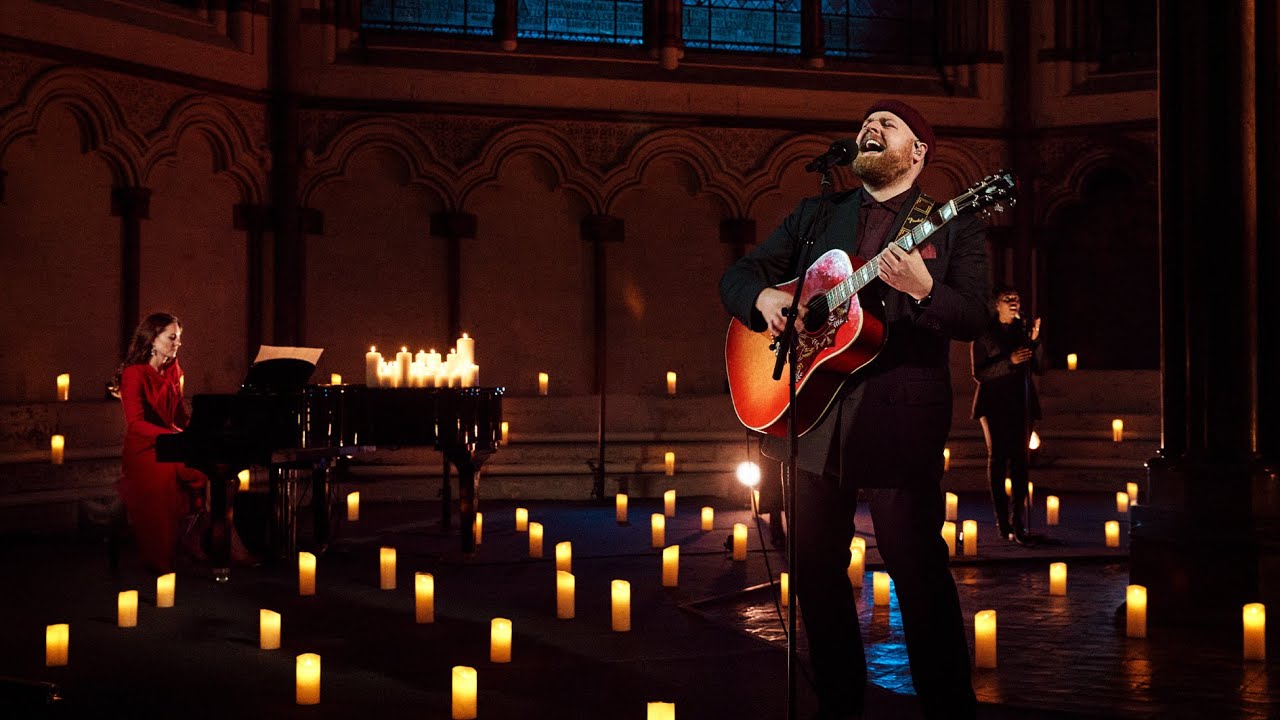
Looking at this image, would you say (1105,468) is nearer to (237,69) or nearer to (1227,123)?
(1227,123)

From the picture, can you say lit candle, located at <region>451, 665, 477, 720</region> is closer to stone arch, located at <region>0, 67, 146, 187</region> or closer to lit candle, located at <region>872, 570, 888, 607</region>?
lit candle, located at <region>872, 570, 888, 607</region>

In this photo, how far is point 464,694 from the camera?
4199 millimetres

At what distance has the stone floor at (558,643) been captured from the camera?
448cm

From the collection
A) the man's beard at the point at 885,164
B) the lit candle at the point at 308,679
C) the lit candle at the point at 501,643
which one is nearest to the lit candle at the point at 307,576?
the lit candle at the point at 501,643

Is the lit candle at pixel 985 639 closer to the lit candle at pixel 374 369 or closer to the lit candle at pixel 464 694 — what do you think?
the lit candle at pixel 464 694

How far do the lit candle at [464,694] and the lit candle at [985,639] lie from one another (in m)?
1.78

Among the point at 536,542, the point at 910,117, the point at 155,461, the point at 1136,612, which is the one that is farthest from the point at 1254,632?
the point at 155,461

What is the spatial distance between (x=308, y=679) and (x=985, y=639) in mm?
2282

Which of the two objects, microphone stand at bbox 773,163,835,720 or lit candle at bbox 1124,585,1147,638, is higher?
microphone stand at bbox 773,163,835,720

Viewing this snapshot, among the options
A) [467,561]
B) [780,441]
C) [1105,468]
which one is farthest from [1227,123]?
[1105,468]

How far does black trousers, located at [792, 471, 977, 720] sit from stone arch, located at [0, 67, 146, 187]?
7.82 m

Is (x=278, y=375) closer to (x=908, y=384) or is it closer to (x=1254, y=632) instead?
(x=908, y=384)

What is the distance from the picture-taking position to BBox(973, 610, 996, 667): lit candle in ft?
16.0

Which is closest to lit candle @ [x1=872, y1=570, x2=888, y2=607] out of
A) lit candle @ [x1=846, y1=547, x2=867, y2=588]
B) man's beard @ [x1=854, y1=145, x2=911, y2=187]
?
lit candle @ [x1=846, y1=547, x2=867, y2=588]
